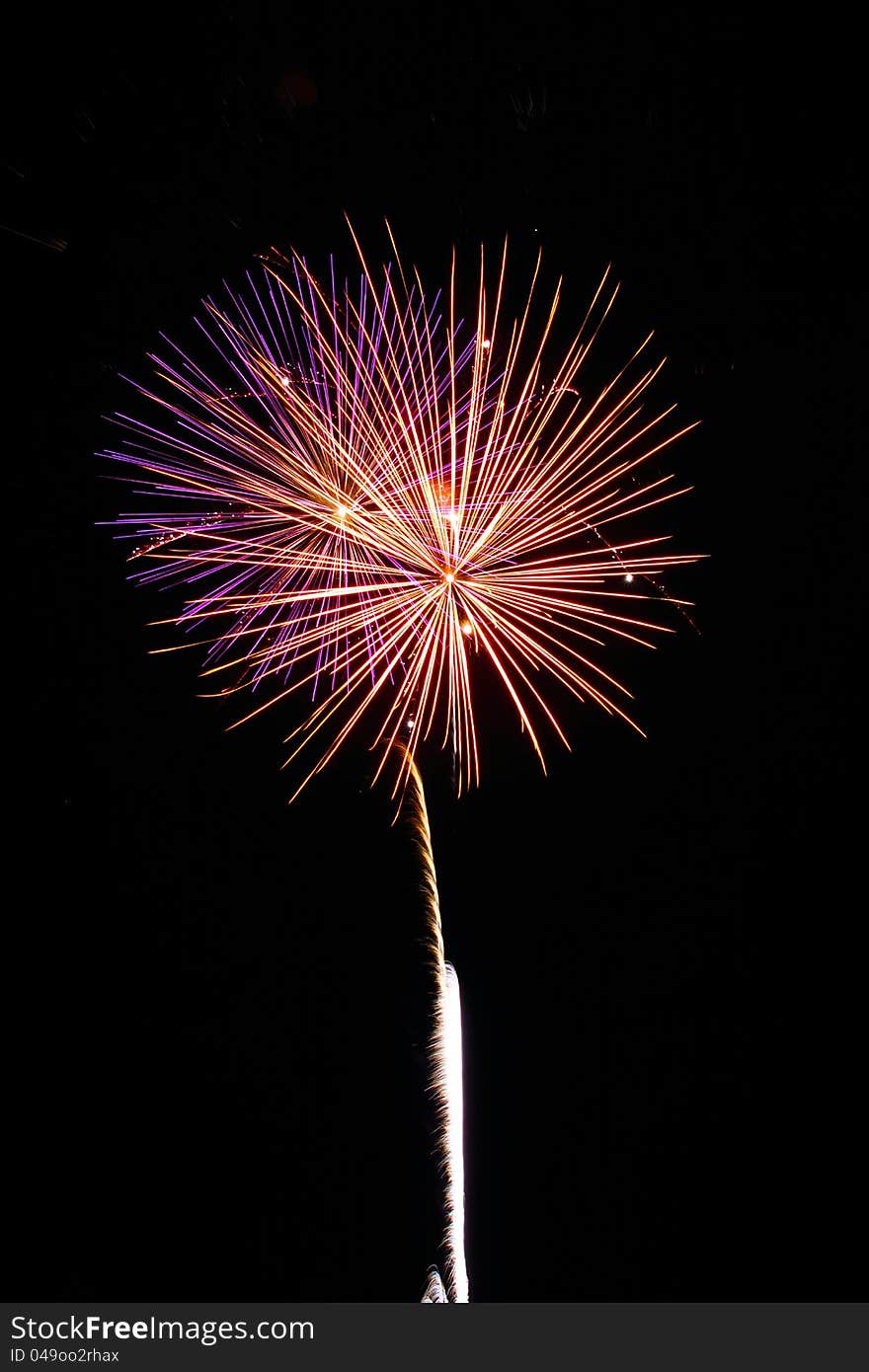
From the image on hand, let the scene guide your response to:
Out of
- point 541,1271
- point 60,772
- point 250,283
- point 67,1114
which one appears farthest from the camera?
point 541,1271

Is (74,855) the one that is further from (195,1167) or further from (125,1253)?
(125,1253)

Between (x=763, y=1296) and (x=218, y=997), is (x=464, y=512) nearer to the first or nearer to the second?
(x=218, y=997)

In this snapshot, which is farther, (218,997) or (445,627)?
(218,997)

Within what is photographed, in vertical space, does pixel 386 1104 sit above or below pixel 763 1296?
above

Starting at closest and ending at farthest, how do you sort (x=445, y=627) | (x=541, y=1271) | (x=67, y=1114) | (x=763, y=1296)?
(x=445, y=627) < (x=67, y=1114) < (x=763, y=1296) < (x=541, y=1271)

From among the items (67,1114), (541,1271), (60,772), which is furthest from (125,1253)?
(541,1271)

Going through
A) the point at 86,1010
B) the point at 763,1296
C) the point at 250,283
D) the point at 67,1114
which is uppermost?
the point at 250,283
